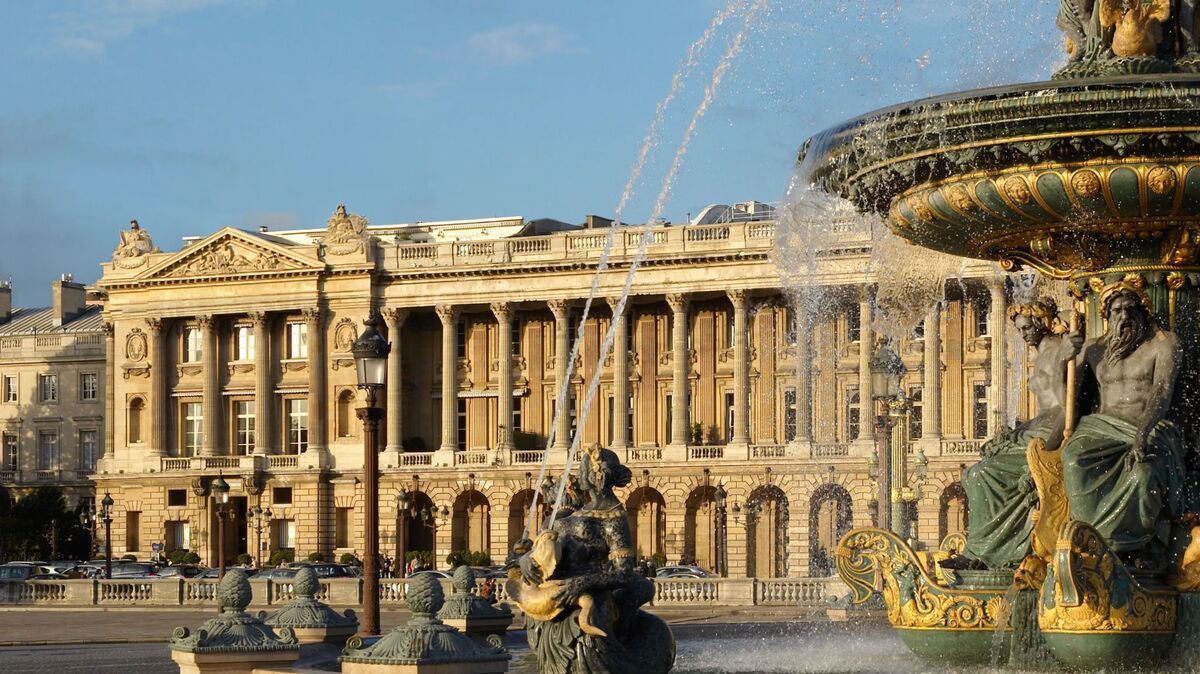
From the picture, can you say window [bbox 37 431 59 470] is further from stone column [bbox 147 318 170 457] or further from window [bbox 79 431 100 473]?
stone column [bbox 147 318 170 457]

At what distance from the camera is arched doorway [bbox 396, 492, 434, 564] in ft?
290

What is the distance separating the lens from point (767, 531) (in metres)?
85.8

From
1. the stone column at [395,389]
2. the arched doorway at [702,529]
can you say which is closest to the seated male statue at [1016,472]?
the arched doorway at [702,529]

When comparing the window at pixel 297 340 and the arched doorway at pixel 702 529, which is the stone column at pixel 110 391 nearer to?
the window at pixel 297 340

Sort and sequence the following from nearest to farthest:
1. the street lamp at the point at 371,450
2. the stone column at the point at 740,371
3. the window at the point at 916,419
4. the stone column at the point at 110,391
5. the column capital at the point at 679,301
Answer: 1. the street lamp at the point at 371,450
2. the window at the point at 916,419
3. the stone column at the point at 740,371
4. the column capital at the point at 679,301
5. the stone column at the point at 110,391

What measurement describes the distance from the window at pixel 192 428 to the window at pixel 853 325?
89.1ft

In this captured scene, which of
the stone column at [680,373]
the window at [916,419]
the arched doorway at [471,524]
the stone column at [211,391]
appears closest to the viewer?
the window at [916,419]

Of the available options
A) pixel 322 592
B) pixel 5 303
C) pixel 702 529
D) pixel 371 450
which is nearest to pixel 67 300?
pixel 5 303

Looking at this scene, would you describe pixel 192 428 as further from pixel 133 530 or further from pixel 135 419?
pixel 133 530

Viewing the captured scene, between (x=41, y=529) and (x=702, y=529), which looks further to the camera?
(x=41, y=529)

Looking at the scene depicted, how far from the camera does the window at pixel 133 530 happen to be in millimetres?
94625

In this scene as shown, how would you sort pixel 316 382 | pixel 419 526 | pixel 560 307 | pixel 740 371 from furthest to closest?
1. pixel 419 526
2. pixel 316 382
3. pixel 560 307
4. pixel 740 371

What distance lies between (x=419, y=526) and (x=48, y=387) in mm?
23984

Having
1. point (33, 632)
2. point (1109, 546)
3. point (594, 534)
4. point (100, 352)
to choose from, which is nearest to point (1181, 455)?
point (1109, 546)
